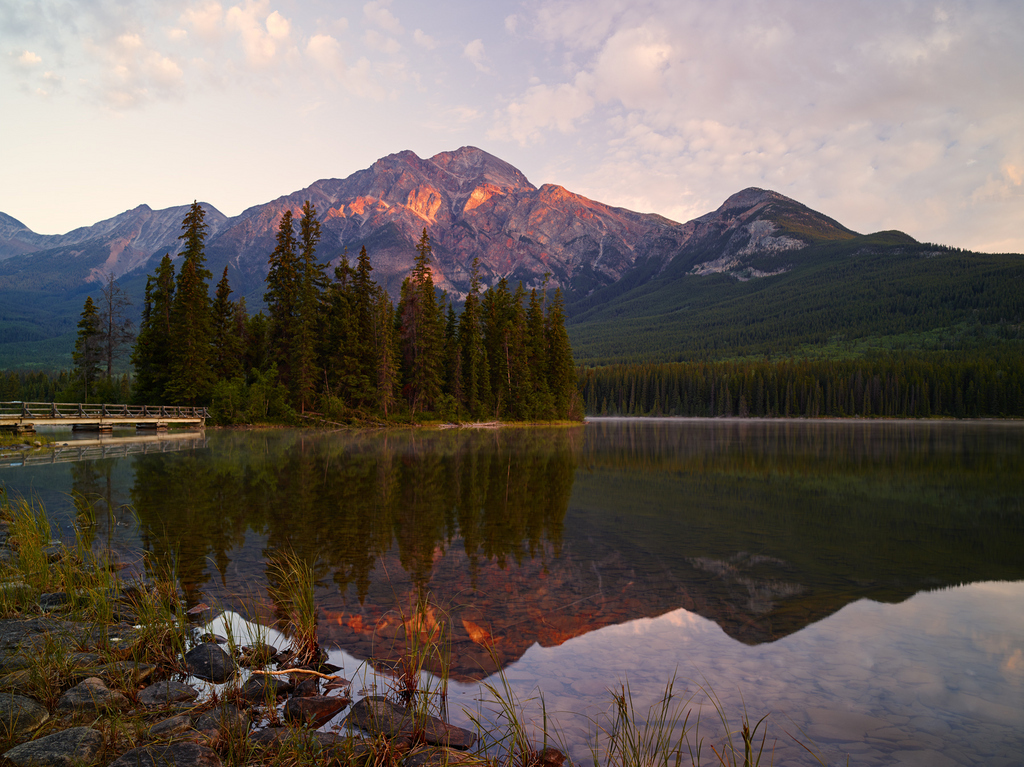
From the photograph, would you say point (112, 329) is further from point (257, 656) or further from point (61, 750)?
point (61, 750)

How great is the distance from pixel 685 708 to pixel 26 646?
6738 mm

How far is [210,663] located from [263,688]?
3.05ft

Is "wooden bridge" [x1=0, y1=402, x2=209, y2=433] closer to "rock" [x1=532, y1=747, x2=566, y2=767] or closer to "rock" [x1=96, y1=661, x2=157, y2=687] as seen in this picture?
"rock" [x1=96, y1=661, x2=157, y2=687]

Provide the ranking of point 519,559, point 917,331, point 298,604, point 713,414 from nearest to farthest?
point 298,604 → point 519,559 → point 713,414 → point 917,331

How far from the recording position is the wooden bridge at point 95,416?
3862cm

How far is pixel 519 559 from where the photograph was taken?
37.0 feet

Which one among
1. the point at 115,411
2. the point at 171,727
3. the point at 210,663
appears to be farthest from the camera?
the point at 115,411

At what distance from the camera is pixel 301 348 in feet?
185

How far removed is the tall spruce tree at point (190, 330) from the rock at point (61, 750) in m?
56.4

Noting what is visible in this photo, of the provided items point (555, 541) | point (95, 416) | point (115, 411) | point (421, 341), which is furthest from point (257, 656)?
point (421, 341)

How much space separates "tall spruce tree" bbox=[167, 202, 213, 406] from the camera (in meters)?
53.9

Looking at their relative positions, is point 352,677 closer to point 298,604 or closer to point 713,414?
point 298,604

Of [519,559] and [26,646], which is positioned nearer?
[26,646]

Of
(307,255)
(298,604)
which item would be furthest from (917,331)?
(298,604)
